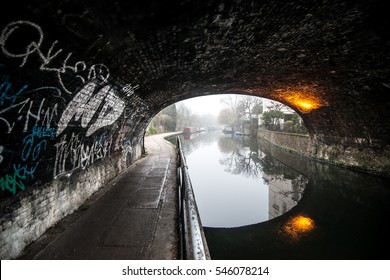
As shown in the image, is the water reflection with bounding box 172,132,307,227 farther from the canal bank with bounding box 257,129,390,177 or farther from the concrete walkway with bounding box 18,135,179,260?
the canal bank with bounding box 257,129,390,177

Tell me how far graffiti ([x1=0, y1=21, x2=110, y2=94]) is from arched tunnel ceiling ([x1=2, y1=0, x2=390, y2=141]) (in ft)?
0.33

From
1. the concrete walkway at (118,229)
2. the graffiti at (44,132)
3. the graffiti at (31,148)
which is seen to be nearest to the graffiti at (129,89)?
the graffiti at (44,132)

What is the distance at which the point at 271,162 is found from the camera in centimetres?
1506

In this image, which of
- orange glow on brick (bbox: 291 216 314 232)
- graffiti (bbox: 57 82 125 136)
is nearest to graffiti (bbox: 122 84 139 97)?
graffiti (bbox: 57 82 125 136)

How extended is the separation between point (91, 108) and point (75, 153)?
3.50ft

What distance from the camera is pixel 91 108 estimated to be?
4.74 meters

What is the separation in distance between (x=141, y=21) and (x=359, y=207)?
7.87 m

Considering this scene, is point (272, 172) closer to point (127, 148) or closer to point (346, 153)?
point (346, 153)

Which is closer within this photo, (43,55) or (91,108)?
(43,55)

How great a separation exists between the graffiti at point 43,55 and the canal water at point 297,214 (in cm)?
425

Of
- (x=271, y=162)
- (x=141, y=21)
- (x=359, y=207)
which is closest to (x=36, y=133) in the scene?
(x=141, y=21)

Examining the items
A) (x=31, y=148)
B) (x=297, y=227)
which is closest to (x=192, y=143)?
(x=297, y=227)

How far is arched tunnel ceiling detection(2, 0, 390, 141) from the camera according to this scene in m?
2.77
